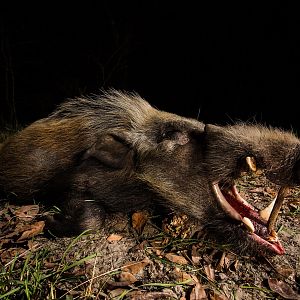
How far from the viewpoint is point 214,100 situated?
316 inches

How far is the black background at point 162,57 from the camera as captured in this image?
24.6 feet

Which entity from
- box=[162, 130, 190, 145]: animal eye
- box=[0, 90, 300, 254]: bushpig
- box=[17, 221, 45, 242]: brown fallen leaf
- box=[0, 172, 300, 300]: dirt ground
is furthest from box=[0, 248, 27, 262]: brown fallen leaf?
box=[162, 130, 190, 145]: animal eye

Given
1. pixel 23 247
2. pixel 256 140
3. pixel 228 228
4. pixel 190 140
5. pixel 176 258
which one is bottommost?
pixel 23 247

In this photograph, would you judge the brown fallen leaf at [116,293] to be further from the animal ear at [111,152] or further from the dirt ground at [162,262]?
the animal ear at [111,152]

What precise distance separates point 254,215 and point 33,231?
1.56m

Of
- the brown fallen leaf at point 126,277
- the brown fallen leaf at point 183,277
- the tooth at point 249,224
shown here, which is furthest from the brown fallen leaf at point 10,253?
the tooth at point 249,224

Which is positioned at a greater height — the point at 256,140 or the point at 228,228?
the point at 256,140

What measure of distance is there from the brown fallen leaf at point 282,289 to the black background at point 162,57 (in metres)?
3.72

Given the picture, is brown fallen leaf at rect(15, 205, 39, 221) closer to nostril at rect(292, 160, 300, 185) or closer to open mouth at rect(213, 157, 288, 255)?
open mouth at rect(213, 157, 288, 255)

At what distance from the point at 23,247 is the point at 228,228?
4.51ft

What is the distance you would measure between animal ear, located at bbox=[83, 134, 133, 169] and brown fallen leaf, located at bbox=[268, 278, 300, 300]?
53.1 inches

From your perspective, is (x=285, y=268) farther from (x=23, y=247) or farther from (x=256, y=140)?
(x=23, y=247)

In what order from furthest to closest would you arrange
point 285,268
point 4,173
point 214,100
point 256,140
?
point 214,100
point 4,173
point 256,140
point 285,268

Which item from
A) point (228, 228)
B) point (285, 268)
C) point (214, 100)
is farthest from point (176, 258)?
point (214, 100)
